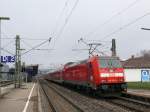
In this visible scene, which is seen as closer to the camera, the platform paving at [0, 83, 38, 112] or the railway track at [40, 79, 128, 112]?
the railway track at [40, 79, 128, 112]

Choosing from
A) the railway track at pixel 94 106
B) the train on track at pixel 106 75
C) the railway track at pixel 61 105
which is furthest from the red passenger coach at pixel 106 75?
the railway track at pixel 61 105

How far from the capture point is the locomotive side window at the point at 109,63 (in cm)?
2897

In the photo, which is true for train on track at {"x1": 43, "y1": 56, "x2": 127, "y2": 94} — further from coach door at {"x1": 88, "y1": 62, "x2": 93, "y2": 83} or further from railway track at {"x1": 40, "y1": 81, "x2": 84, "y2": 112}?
railway track at {"x1": 40, "y1": 81, "x2": 84, "y2": 112}

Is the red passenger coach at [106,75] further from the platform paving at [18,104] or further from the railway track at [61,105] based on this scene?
the platform paving at [18,104]

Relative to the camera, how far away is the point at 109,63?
29.2 meters

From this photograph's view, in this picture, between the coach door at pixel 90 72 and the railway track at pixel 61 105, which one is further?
the coach door at pixel 90 72

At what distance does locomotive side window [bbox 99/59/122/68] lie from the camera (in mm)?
28969

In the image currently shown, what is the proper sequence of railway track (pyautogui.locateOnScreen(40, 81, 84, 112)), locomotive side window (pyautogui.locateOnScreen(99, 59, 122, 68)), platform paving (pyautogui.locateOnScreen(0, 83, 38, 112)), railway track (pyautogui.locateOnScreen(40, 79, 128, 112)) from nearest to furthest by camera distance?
1. railway track (pyautogui.locateOnScreen(40, 79, 128, 112))
2. platform paving (pyautogui.locateOnScreen(0, 83, 38, 112))
3. railway track (pyautogui.locateOnScreen(40, 81, 84, 112))
4. locomotive side window (pyautogui.locateOnScreen(99, 59, 122, 68))

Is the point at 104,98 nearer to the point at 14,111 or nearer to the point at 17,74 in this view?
the point at 14,111

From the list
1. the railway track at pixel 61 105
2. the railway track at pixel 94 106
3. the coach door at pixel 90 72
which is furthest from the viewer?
the coach door at pixel 90 72

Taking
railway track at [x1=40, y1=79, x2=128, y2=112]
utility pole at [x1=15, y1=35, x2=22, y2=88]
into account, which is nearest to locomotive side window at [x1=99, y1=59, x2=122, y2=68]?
railway track at [x1=40, y1=79, x2=128, y2=112]

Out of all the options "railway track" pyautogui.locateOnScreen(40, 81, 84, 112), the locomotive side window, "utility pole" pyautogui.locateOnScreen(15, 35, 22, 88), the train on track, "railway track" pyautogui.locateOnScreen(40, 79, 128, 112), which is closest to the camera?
"railway track" pyautogui.locateOnScreen(40, 79, 128, 112)

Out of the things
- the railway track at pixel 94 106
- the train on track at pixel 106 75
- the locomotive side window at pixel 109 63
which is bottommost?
the railway track at pixel 94 106

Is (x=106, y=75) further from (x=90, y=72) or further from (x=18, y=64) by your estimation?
(x=18, y=64)
